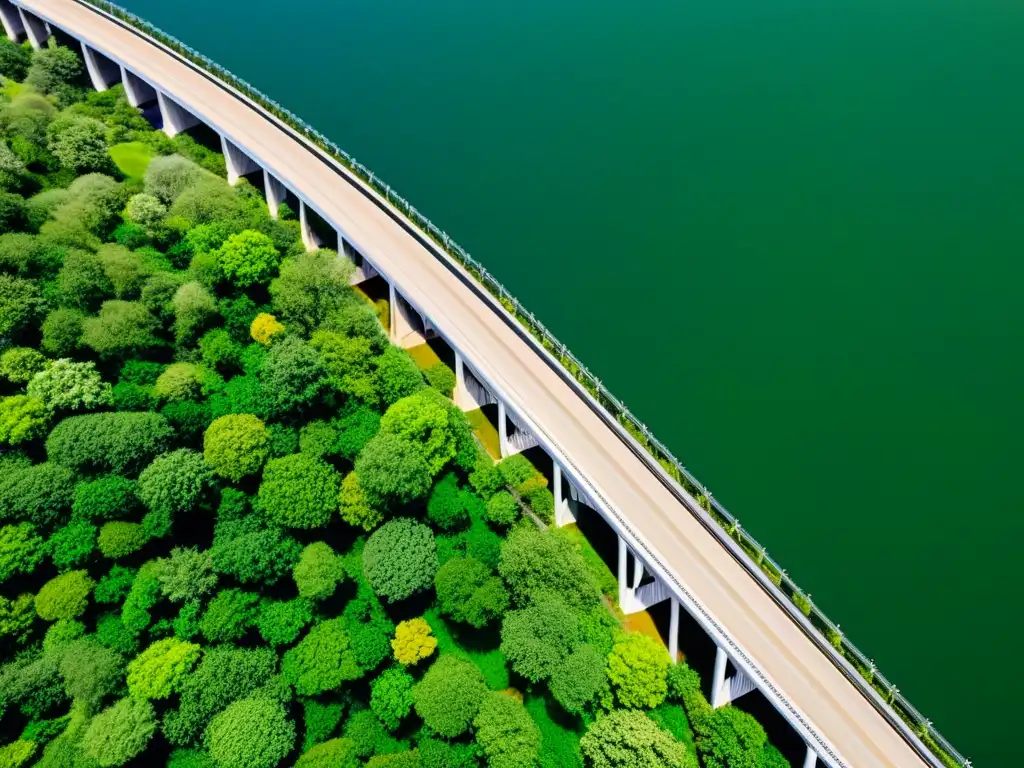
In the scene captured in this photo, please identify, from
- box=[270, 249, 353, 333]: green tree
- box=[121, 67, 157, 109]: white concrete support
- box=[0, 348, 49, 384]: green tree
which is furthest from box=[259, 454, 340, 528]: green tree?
box=[121, 67, 157, 109]: white concrete support

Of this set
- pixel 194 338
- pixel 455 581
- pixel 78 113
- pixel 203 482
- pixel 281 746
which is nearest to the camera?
pixel 281 746

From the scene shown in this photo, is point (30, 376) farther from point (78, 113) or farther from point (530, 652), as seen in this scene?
point (78, 113)

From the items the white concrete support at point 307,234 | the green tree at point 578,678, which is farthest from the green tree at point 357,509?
the white concrete support at point 307,234

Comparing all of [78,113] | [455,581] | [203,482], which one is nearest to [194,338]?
[203,482]

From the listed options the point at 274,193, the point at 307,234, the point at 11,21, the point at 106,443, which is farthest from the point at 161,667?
the point at 11,21

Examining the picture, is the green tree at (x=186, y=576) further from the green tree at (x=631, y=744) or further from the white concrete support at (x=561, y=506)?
the green tree at (x=631, y=744)

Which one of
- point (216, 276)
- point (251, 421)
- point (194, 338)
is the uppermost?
point (216, 276)

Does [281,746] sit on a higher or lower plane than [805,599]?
lower
